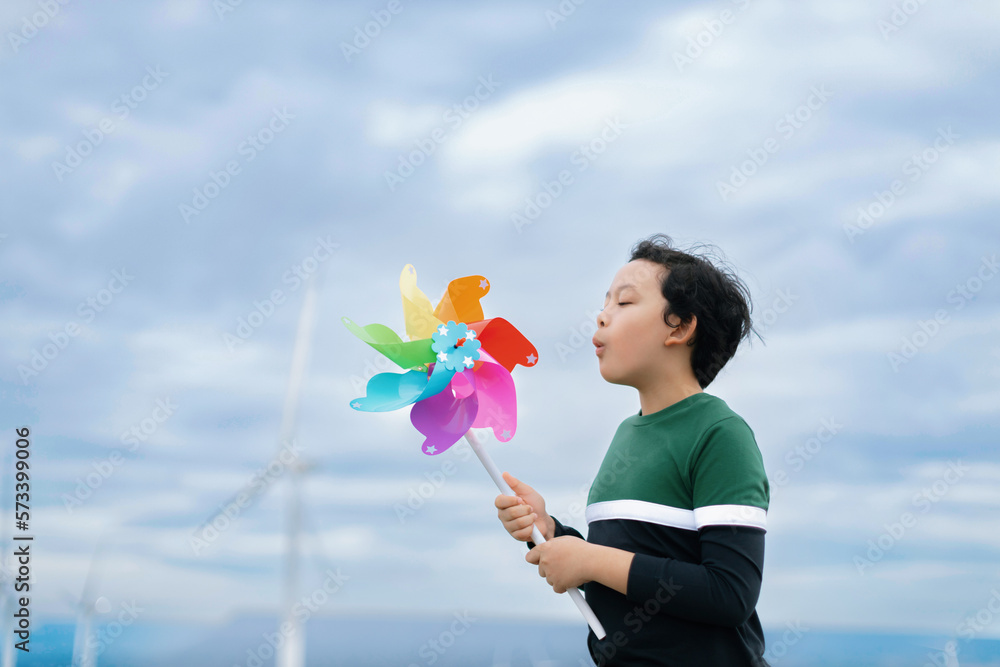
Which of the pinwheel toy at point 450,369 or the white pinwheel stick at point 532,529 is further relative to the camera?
the pinwheel toy at point 450,369

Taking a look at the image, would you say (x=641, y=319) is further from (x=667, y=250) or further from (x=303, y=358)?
(x=303, y=358)

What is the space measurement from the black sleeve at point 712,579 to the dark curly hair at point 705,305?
56cm

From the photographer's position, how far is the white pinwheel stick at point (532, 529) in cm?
A: 227

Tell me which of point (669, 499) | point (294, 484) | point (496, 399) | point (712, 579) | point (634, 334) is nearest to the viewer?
point (712, 579)

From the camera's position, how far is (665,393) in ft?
7.95

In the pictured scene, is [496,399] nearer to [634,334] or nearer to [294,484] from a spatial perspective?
[634,334]

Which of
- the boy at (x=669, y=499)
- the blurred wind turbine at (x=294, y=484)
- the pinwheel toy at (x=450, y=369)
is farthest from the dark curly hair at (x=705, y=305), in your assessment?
the blurred wind turbine at (x=294, y=484)

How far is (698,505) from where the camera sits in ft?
6.98

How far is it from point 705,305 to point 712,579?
757mm

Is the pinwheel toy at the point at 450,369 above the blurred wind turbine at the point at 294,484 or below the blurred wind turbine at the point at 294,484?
below

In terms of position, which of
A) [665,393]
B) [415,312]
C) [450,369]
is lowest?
[665,393]

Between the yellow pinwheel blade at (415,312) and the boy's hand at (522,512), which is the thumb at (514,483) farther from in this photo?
the yellow pinwheel blade at (415,312)

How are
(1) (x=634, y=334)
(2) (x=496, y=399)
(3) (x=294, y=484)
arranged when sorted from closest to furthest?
(1) (x=634, y=334)
(2) (x=496, y=399)
(3) (x=294, y=484)

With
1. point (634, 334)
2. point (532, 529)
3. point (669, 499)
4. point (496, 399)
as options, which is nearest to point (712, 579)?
point (669, 499)
